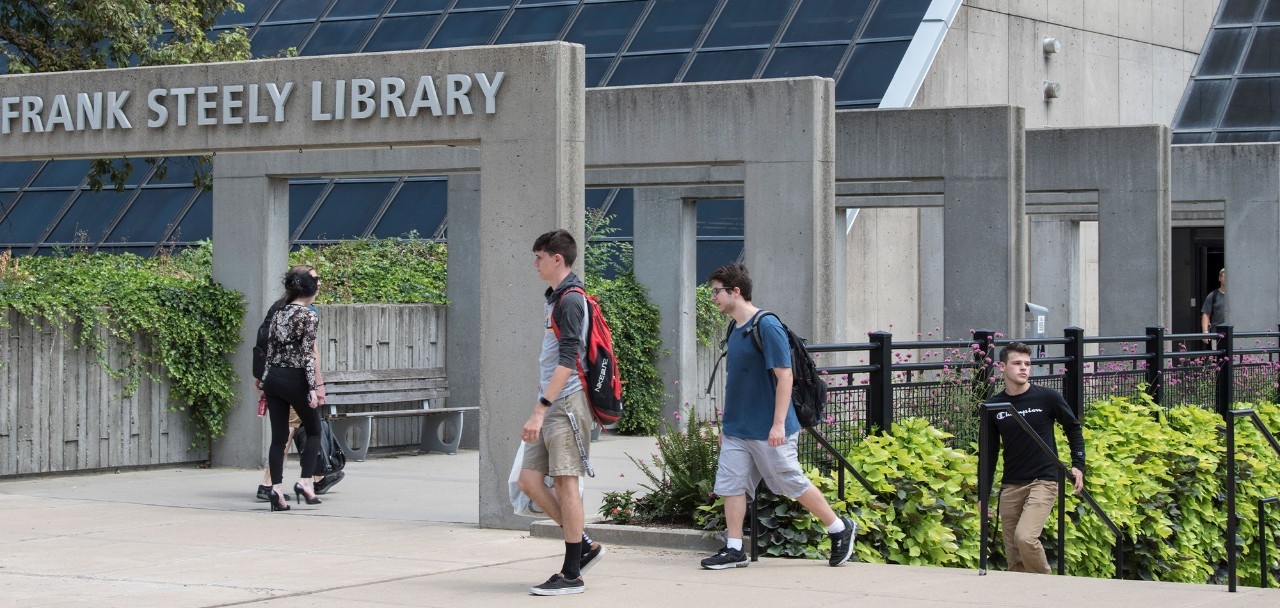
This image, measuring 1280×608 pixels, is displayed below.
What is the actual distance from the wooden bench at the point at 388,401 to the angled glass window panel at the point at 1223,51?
846 inches

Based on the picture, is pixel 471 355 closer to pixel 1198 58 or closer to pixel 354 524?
pixel 354 524

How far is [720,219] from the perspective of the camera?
80.0 ft

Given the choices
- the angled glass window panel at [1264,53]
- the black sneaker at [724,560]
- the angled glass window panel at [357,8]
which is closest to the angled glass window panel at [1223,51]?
the angled glass window panel at [1264,53]

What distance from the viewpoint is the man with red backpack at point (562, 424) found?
838 centimetres

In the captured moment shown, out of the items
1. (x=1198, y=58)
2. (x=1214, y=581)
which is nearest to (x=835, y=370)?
(x=1214, y=581)

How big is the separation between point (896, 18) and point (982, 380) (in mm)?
14449

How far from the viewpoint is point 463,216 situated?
677 inches

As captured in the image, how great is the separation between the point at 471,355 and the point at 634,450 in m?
1.99

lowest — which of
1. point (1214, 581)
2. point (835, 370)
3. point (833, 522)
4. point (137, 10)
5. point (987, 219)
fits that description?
point (1214, 581)

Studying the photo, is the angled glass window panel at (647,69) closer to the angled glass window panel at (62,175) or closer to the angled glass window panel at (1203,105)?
the angled glass window panel at (62,175)

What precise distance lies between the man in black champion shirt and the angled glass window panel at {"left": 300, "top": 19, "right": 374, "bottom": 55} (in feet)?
70.3

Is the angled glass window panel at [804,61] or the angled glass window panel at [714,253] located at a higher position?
the angled glass window panel at [804,61]

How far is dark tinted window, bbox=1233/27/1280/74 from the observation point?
3259 centimetres

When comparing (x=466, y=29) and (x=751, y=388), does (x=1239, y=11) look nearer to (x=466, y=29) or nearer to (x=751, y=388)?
(x=466, y=29)
